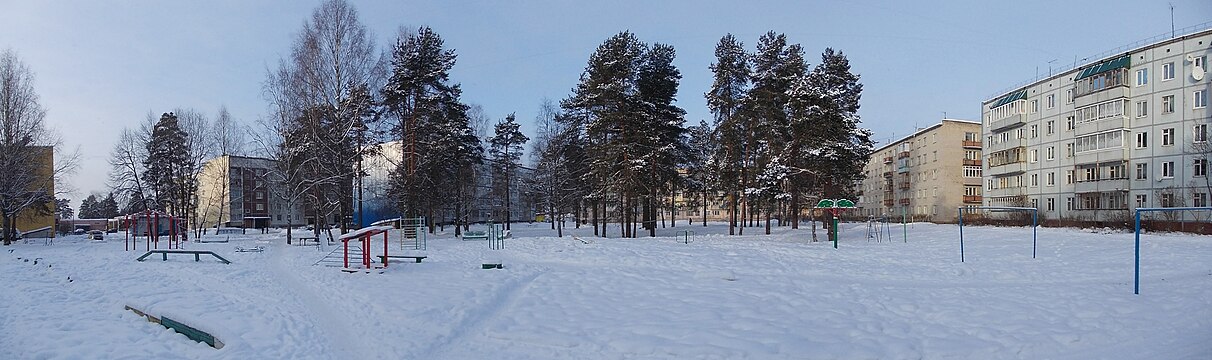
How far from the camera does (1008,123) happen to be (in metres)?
52.2

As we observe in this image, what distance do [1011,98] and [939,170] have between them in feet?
46.5

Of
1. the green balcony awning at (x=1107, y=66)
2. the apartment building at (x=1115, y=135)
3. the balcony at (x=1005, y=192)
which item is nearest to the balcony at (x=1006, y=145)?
the apartment building at (x=1115, y=135)

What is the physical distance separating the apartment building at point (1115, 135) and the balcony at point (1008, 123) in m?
0.09

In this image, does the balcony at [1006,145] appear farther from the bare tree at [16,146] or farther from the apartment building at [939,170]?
the bare tree at [16,146]

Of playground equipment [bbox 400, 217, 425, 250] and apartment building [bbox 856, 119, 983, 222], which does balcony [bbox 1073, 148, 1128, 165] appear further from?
playground equipment [bbox 400, 217, 425, 250]

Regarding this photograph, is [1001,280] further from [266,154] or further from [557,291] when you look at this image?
[266,154]

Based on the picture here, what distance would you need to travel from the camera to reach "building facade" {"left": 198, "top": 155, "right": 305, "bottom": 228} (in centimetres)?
5123

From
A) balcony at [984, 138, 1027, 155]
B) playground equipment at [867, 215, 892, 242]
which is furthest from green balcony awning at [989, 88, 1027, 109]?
playground equipment at [867, 215, 892, 242]

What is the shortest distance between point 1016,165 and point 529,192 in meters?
42.4

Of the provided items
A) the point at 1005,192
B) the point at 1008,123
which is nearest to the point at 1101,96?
the point at 1008,123

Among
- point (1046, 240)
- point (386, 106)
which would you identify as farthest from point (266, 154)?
point (1046, 240)

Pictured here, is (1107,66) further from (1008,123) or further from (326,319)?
(326,319)

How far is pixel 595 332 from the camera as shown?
9609mm

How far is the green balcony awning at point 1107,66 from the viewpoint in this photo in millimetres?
40875
